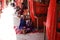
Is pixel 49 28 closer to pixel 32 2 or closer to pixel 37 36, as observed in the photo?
pixel 37 36

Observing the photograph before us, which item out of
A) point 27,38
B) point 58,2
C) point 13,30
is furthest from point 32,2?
point 58,2

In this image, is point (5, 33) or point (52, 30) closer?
point (52, 30)

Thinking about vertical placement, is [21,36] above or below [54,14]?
below

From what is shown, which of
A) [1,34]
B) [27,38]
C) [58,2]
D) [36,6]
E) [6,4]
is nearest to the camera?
[58,2]

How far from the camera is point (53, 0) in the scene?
2455 mm

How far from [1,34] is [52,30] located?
72.4 inches

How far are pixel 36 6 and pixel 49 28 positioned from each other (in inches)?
72.2

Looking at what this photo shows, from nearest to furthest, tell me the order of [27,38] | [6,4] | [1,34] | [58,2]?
[58,2]
[27,38]
[1,34]
[6,4]

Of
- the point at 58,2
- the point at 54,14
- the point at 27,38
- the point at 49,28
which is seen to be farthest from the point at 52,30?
the point at 27,38

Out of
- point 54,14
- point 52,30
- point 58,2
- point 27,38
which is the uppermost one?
point 58,2

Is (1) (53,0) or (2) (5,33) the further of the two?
(2) (5,33)

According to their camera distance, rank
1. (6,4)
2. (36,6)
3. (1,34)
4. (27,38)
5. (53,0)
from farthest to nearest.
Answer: (6,4), (36,6), (1,34), (27,38), (53,0)

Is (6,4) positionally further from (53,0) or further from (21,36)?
(53,0)

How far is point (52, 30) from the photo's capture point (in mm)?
2559
